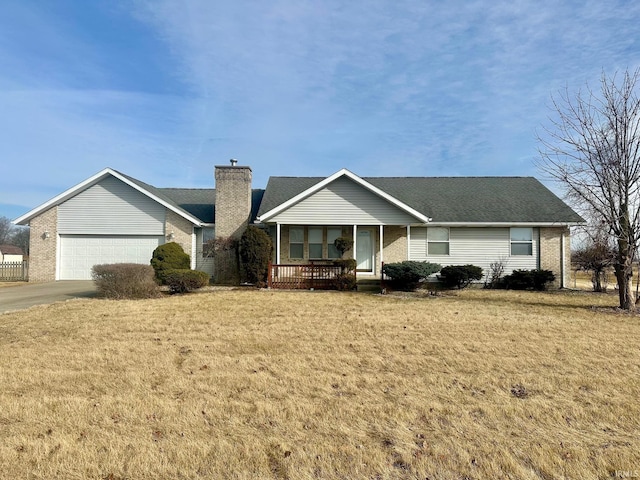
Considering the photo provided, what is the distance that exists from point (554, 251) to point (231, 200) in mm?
15086

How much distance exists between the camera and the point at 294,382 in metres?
5.49

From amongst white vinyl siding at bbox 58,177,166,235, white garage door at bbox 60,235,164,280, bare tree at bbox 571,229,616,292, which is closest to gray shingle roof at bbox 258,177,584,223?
bare tree at bbox 571,229,616,292

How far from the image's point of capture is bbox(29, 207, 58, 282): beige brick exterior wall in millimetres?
18812

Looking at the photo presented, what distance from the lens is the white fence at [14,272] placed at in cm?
1952

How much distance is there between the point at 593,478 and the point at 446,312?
25.8 feet

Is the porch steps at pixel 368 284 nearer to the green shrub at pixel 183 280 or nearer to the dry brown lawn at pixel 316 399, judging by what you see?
the green shrub at pixel 183 280

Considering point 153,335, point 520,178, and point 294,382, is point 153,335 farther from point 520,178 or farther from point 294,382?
point 520,178

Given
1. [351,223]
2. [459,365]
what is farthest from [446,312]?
[351,223]

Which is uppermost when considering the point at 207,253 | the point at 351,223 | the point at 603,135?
the point at 603,135

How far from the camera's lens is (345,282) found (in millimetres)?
15961

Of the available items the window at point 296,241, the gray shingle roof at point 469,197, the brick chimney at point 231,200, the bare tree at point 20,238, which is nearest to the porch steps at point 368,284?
the window at point 296,241

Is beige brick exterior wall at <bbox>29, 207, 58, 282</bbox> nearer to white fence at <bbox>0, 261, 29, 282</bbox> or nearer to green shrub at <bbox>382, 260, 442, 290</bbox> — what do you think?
A: white fence at <bbox>0, 261, 29, 282</bbox>

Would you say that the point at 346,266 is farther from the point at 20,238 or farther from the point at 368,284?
the point at 20,238

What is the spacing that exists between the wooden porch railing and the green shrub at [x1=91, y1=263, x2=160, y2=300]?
15.5 ft
